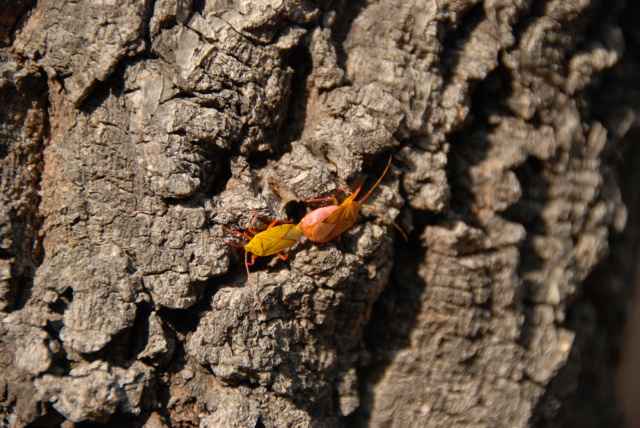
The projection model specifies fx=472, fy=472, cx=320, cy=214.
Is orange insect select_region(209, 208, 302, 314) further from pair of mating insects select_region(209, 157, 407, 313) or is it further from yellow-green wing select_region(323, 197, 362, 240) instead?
yellow-green wing select_region(323, 197, 362, 240)

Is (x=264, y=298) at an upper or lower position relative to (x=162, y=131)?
lower

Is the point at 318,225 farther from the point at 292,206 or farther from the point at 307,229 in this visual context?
the point at 292,206

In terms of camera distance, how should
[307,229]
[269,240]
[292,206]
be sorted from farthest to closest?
[292,206] < [307,229] < [269,240]

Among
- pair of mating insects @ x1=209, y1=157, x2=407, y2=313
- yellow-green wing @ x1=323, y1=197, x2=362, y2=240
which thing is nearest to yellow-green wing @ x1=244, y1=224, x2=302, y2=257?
pair of mating insects @ x1=209, y1=157, x2=407, y2=313

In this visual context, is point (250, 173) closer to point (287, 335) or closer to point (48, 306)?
point (287, 335)

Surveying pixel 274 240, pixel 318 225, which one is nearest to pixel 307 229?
pixel 318 225

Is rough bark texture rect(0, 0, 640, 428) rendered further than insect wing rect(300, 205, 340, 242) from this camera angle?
No

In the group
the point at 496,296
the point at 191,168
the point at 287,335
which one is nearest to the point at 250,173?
the point at 191,168
